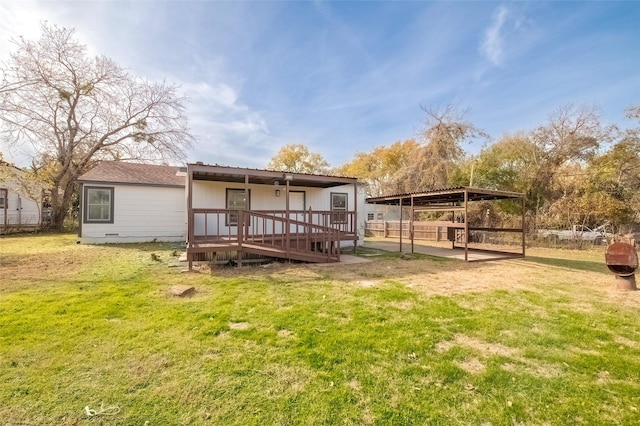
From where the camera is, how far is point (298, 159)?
3750 cm

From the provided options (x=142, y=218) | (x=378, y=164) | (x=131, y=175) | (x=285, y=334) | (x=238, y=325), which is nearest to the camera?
(x=285, y=334)

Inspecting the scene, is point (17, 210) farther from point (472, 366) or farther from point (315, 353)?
point (472, 366)

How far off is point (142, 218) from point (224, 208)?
194 inches

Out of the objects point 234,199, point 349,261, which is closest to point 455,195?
point 349,261

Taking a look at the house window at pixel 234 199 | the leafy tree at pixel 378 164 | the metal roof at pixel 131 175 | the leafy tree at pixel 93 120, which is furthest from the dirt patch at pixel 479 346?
the leafy tree at pixel 378 164

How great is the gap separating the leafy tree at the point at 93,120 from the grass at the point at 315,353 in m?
14.4

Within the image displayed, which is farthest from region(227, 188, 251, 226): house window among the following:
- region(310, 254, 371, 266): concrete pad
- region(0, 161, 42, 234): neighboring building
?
region(0, 161, 42, 234): neighboring building

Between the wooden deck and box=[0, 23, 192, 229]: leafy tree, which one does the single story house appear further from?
box=[0, 23, 192, 229]: leafy tree

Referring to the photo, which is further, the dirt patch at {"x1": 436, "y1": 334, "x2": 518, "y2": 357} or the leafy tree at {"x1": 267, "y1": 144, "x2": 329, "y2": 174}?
the leafy tree at {"x1": 267, "y1": 144, "x2": 329, "y2": 174}

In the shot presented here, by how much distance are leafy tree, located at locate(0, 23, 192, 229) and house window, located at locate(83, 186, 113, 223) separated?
569cm

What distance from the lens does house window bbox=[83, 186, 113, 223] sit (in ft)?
38.3

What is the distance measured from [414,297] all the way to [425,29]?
9565 mm

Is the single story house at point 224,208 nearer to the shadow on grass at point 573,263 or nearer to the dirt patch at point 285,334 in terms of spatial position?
the dirt patch at point 285,334

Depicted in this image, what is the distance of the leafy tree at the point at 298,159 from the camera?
37.2 meters
